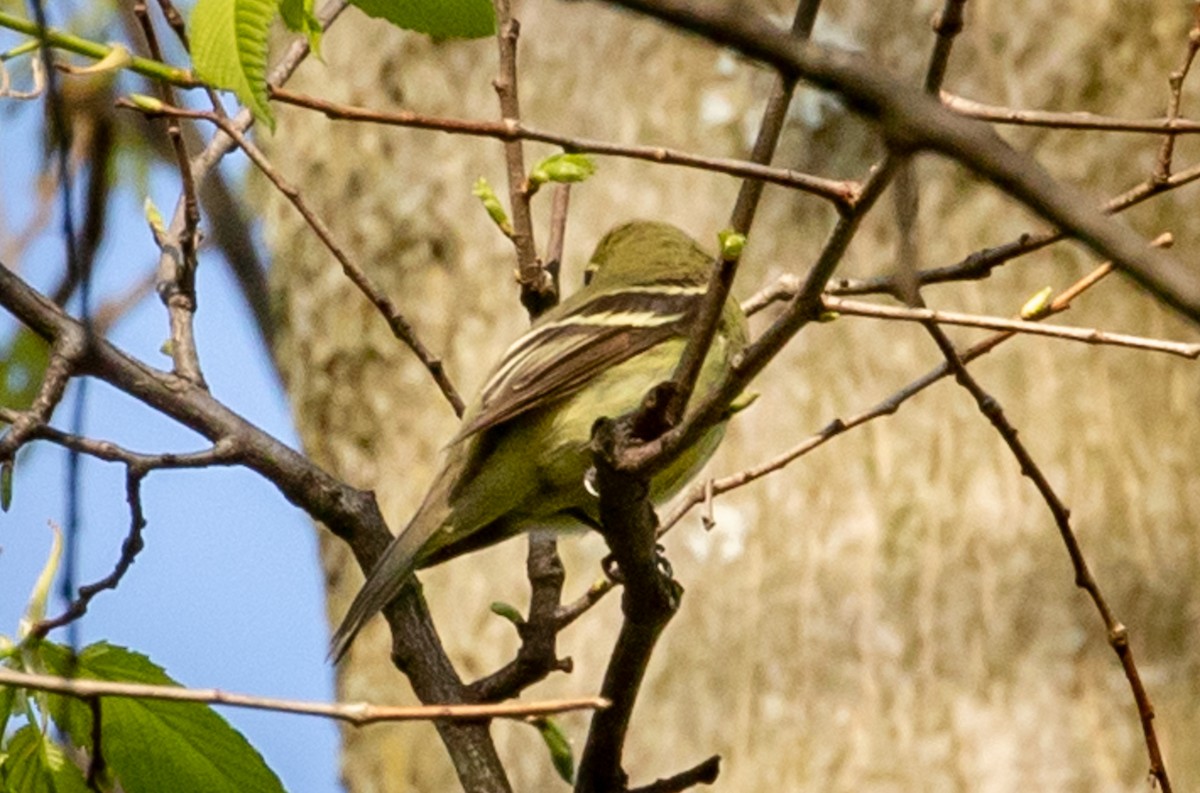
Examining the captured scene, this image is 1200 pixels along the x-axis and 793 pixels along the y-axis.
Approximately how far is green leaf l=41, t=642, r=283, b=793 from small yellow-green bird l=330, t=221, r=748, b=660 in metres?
1.03

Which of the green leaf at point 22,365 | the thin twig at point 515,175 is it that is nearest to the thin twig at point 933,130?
the thin twig at point 515,175

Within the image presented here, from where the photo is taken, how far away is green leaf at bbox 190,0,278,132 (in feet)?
5.32

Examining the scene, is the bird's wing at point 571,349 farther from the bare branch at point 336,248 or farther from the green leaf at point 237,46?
the green leaf at point 237,46

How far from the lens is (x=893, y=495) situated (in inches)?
175

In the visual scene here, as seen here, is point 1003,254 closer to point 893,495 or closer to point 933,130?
point 933,130

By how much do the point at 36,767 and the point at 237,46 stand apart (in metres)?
0.72

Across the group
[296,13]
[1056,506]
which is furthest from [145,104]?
[1056,506]

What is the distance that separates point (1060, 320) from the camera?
14.9 ft

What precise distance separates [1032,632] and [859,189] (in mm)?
3091

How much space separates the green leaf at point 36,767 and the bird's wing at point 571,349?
1180 millimetres

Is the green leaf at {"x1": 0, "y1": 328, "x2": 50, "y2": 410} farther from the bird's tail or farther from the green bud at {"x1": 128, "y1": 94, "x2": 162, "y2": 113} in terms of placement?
the green bud at {"x1": 128, "y1": 94, "x2": 162, "y2": 113}

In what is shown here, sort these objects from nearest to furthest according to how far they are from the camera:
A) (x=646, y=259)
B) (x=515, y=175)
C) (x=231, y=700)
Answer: (x=231, y=700)
(x=515, y=175)
(x=646, y=259)

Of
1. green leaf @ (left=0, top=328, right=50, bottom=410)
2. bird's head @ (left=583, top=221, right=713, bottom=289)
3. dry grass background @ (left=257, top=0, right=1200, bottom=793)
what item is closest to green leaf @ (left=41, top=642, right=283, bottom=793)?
bird's head @ (left=583, top=221, right=713, bottom=289)

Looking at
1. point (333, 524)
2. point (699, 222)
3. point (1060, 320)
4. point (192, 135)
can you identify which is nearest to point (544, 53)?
point (699, 222)
